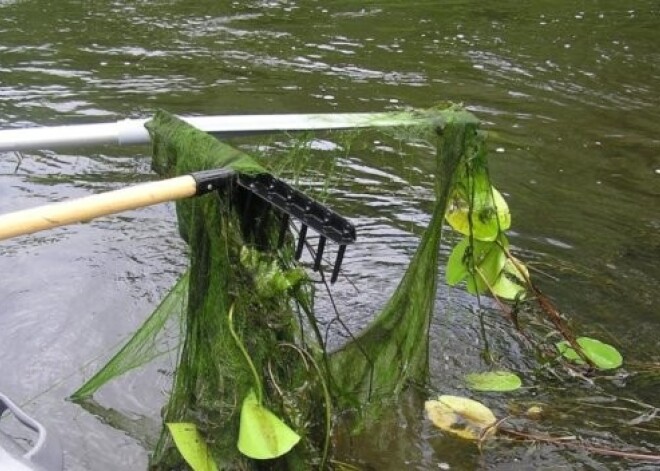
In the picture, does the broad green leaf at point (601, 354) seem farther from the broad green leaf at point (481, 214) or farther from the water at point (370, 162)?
the broad green leaf at point (481, 214)

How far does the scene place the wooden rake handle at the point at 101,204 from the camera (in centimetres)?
235

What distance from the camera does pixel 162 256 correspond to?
5082 millimetres

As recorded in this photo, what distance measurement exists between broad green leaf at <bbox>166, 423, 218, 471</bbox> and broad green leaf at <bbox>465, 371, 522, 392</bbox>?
149 centimetres

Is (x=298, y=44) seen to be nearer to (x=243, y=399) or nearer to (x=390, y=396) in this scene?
(x=390, y=396)

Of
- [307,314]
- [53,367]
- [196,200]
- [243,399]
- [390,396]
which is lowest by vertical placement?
[53,367]

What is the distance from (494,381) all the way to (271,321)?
1.48 m

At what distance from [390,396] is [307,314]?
771mm

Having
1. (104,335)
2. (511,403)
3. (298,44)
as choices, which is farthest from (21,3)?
(511,403)

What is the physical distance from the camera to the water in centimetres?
399

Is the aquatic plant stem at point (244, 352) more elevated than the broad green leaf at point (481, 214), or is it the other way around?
the broad green leaf at point (481, 214)

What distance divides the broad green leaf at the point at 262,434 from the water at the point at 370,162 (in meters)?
0.96

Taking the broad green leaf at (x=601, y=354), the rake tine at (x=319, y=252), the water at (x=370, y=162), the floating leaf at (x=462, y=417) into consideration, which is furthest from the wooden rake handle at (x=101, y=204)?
the broad green leaf at (x=601, y=354)

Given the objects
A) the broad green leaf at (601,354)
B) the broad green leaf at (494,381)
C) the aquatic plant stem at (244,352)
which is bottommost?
the broad green leaf at (494,381)

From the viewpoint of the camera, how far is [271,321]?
2848 mm
